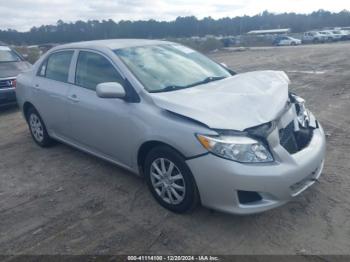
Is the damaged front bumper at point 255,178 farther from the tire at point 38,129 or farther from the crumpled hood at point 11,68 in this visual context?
the crumpled hood at point 11,68

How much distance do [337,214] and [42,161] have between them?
393 cm

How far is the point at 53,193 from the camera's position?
4.02m

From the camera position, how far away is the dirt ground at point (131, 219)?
2949mm

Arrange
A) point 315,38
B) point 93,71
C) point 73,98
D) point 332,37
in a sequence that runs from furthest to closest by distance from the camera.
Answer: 1. point 315,38
2. point 332,37
3. point 73,98
4. point 93,71

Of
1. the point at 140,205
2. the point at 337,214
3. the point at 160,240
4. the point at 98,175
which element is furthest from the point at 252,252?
the point at 98,175

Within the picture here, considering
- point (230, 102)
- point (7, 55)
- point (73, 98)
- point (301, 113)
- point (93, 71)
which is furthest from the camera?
point (7, 55)

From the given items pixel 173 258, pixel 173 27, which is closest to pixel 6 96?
pixel 173 258

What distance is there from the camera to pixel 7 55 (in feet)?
30.7

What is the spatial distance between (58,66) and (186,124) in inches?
105

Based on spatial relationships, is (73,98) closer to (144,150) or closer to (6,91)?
(144,150)

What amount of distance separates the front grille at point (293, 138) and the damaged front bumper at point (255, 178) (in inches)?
0.5

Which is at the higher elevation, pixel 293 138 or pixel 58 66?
pixel 58 66

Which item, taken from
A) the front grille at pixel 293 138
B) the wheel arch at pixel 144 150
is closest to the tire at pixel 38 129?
the wheel arch at pixel 144 150

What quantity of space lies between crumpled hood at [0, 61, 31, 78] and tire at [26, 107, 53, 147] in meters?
3.42
